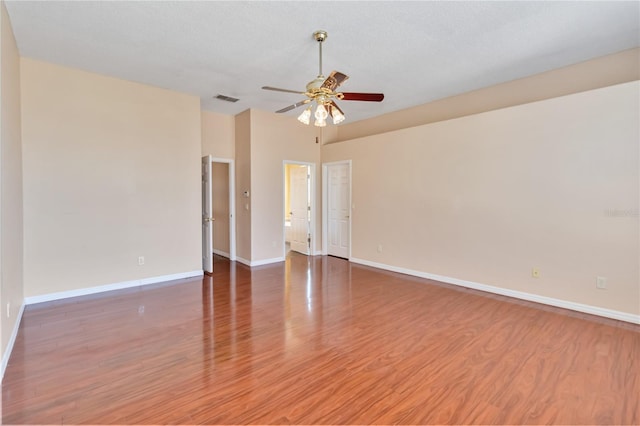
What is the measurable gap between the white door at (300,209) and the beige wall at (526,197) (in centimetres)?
197

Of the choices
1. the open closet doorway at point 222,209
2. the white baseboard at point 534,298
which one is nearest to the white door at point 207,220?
the open closet doorway at point 222,209

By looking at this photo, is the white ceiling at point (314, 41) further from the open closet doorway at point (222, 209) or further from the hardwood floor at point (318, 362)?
the hardwood floor at point (318, 362)

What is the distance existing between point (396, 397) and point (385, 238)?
3921 millimetres

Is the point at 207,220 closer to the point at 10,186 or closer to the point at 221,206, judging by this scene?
the point at 221,206

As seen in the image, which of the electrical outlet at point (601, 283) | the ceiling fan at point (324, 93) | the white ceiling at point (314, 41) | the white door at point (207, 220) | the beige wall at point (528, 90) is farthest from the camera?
the white door at point (207, 220)

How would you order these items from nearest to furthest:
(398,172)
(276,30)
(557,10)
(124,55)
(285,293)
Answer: (557,10)
(276,30)
(124,55)
(285,293)
(398,172)

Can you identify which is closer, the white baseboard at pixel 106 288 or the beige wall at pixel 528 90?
the beige wall at pixel 528 90

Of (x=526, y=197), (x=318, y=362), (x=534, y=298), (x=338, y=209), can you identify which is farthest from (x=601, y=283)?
(x=338, y=209)

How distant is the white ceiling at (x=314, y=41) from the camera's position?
2.81 m

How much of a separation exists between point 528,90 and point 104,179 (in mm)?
6016

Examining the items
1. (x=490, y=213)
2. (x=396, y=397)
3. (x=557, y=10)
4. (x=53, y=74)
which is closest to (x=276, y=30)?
(x=557, y=10)

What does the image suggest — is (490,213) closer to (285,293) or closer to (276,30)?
(285,293)

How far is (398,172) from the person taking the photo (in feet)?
18.6

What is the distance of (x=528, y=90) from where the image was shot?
14.4ft
